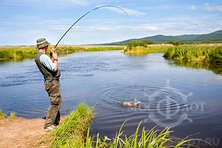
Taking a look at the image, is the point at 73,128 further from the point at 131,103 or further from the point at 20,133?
the point at 131,103

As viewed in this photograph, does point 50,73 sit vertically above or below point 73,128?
above

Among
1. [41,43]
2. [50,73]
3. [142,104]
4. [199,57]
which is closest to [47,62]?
[50,73]

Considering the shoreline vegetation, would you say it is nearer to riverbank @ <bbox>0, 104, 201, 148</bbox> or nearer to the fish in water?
the fish in water

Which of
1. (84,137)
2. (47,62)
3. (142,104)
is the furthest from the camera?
(142,104)

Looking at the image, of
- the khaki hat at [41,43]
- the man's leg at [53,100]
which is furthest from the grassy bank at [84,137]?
the khaki hat at [41,43]

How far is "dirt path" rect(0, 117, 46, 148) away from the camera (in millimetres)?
4152

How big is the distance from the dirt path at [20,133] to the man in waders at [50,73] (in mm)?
334

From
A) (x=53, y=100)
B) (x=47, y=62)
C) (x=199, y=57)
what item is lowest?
(x=53, y=100)

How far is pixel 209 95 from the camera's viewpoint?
9.30m

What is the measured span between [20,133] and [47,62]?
5.86 ft

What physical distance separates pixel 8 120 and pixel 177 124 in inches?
185

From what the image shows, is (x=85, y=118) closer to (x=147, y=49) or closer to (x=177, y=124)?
(x=177, y=124)

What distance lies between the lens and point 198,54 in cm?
2466

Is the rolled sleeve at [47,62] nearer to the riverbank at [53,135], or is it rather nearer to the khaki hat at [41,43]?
the khaki hat at [41,43]
